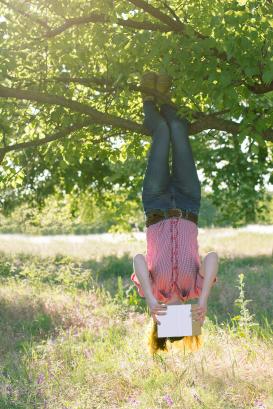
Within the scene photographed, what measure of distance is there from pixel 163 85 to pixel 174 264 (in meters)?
2.08

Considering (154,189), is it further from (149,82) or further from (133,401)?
(133,401)

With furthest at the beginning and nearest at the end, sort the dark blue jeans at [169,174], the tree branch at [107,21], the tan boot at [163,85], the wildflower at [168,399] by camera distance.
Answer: the tree branch at [107,21] < the tan boot at [163,85] < the dark blue jeans at [169,174] < the wildflower at [168,399]

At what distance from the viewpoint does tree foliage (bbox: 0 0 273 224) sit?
20.6 ft

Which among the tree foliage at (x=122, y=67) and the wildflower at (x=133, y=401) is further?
the tree foliage at (x=122, y=67)

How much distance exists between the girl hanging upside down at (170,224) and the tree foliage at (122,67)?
43 centimetres

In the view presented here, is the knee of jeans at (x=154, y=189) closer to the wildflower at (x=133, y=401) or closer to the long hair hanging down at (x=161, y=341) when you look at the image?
the long hair hanging down at (x=161, y=341)

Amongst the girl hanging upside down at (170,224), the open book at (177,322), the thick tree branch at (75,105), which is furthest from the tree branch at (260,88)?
the open book at (177,322)

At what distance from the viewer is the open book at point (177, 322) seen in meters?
5.57

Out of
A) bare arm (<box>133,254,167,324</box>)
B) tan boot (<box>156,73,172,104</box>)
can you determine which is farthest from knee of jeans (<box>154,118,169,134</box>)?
bare arm (<box>133,254,167,324</box>)

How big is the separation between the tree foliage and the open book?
185 cm

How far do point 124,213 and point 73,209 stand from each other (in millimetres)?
3071

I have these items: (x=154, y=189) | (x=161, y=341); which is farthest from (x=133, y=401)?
(x=154, y=189)

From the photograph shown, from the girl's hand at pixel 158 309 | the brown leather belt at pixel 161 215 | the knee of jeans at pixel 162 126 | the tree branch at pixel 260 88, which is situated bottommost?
the girl's hand at pixel 158 309

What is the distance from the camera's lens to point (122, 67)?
6988 mm
